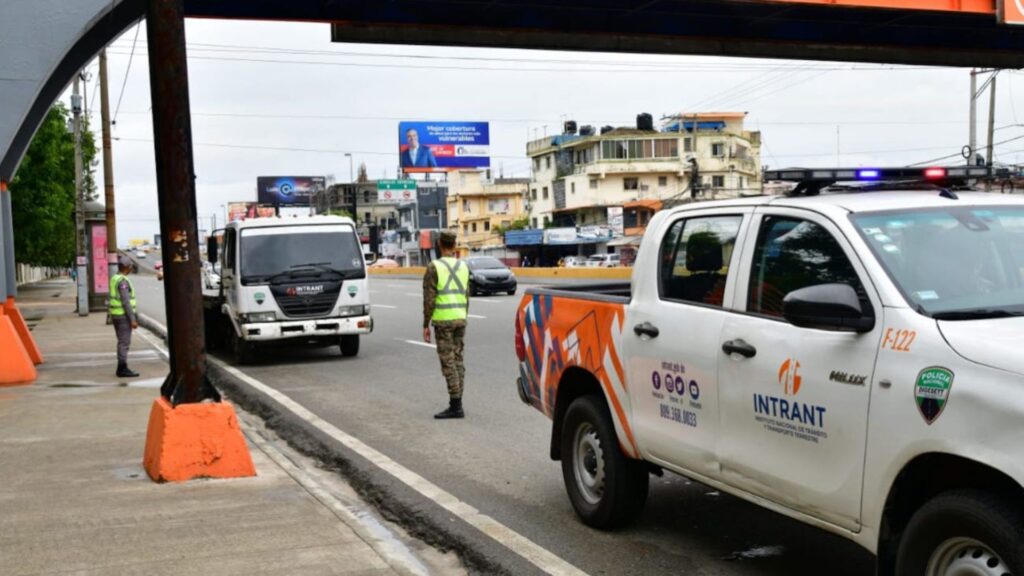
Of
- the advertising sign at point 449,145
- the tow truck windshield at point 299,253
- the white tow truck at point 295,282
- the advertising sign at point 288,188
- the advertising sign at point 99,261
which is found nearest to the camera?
the white tow truck at point 295,282

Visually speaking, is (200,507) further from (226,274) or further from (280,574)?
(226,274)

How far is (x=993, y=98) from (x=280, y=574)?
153 feet

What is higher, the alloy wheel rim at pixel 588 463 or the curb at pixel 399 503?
the alloy wheel rim at pixel 588 463

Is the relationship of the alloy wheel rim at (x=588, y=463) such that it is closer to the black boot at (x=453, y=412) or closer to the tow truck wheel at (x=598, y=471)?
the tow truck wheel at (x=598, y=471)

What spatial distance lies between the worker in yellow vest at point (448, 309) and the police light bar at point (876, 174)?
5.67 meters

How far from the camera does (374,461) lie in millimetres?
8898

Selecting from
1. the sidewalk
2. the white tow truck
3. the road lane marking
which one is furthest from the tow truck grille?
the sidewalk

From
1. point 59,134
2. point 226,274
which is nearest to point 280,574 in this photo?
point 226,274

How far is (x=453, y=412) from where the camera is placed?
1108cm

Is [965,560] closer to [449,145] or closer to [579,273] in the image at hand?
[579,273]

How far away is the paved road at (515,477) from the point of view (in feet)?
19.3

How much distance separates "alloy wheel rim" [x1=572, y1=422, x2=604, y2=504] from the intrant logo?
1.76 meters

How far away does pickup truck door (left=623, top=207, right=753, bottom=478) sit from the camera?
17.7 ft

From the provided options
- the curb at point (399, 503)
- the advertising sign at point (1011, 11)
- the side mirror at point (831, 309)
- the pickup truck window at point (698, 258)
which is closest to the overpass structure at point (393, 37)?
the advertising sign at point (1011, 11)
